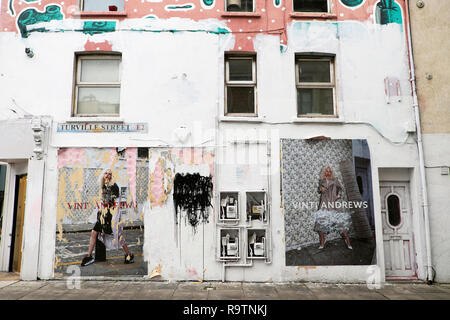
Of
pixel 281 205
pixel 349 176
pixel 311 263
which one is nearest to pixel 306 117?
pixel 349 176

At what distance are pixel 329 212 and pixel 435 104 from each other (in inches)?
155

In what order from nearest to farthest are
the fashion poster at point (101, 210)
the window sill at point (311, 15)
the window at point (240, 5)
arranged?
the fashion poster at point (101, 210)
the window sill at point (311, 15)
the window at point (240, 5)

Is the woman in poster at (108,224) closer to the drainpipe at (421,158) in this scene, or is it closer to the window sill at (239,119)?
the window sill at (239,119)

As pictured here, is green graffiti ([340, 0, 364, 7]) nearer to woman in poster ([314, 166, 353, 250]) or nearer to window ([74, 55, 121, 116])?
woman in poster ([314, 166, 353, 250])

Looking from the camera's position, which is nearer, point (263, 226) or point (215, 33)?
point (263, 226)

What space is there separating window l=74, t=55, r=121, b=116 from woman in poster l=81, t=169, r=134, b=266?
5.77ft

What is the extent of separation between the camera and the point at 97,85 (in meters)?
8.70

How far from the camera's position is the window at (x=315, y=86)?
344 inches

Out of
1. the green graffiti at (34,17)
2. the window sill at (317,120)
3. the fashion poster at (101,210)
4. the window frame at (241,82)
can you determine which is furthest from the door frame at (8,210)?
the window sill at (317,120)

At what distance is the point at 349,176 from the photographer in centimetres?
826

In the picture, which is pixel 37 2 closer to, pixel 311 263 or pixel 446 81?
pixel 311 263

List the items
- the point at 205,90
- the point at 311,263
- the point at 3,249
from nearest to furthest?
the point at 311,263 < the point at 205,90 < the point at 3,249

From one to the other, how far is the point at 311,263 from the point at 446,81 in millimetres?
5813

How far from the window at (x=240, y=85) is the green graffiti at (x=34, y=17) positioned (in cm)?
460
